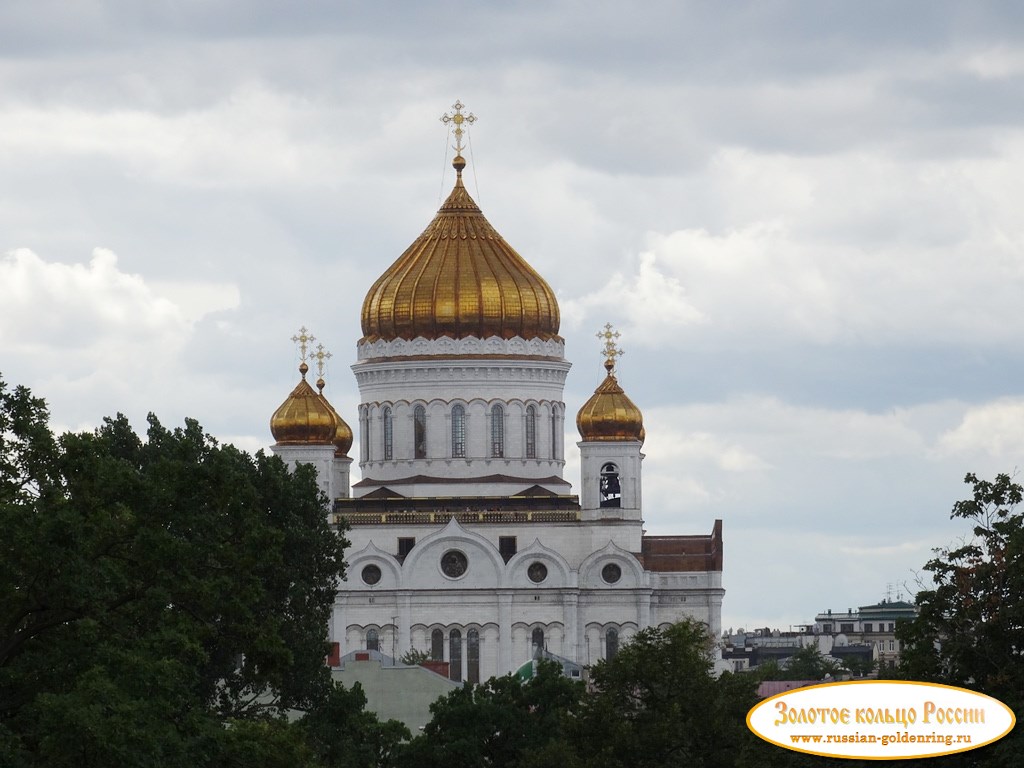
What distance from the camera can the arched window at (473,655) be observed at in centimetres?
9472

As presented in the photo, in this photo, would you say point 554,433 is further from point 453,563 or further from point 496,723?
point 496,723

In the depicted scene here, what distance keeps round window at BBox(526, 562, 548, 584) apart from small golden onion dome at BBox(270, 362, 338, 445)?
791 centimetres

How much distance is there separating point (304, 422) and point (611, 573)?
35.2 ft

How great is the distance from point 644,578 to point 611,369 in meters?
6.95

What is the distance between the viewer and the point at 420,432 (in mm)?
98938

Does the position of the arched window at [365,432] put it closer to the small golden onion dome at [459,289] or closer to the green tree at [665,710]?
the small golden onion dome at [459,289]

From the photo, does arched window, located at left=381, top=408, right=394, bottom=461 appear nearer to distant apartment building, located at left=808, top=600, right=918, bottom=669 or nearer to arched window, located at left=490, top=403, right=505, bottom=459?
arched window, located at left=490, top=403, right=505, bottom=459

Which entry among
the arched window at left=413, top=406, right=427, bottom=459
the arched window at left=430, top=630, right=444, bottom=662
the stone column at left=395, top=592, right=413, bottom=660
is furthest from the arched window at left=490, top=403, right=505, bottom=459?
the arched window at left=430, top=630, right=444, bottom=662

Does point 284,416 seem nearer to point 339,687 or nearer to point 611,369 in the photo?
point 611,369

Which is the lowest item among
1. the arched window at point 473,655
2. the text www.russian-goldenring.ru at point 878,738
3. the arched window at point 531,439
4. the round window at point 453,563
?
the text www.russian-goldenring.ru at point 878,738

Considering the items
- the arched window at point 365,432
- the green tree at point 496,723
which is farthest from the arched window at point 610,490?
the green tree at point 496,723

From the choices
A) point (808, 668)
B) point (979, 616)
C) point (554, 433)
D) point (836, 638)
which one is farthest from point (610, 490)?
point (836, 638)

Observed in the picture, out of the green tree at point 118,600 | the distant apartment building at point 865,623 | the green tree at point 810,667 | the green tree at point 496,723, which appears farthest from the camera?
the distant apartment building at point 865,623

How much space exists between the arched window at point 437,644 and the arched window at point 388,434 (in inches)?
257
